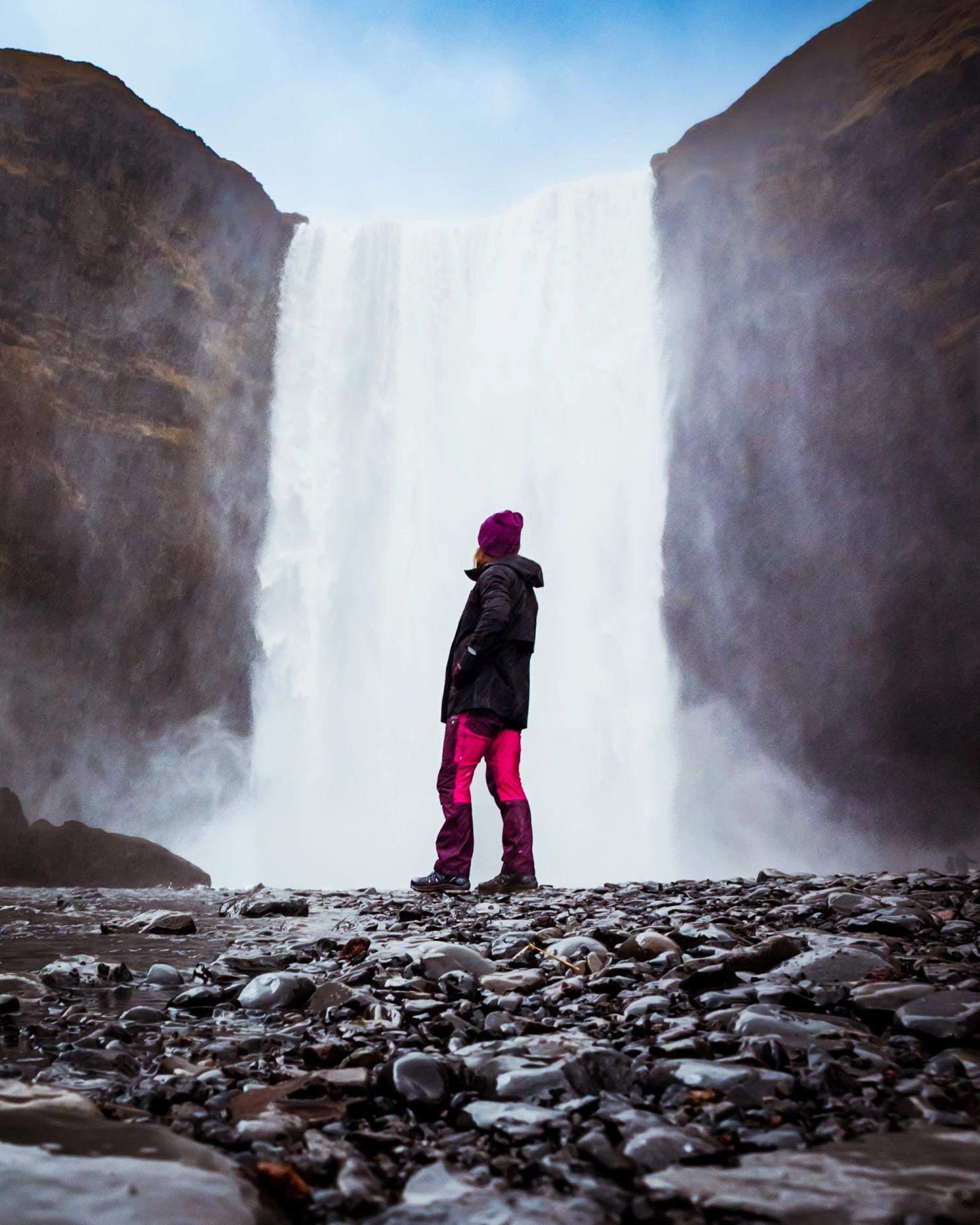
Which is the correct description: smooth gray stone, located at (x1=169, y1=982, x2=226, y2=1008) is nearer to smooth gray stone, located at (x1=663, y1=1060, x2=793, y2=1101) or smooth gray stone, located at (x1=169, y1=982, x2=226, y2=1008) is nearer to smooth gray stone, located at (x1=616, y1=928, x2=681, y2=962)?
smooth gray stone, located at (x1=616, y1=928, x2=681, y2=962)

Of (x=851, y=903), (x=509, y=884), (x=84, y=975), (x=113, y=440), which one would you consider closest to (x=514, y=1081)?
(x=84, y=975)

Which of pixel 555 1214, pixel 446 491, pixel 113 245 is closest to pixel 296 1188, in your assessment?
pixel 555 1214

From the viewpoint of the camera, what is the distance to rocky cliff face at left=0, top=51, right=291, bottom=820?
20.0 meters

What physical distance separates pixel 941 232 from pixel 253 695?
17.8m

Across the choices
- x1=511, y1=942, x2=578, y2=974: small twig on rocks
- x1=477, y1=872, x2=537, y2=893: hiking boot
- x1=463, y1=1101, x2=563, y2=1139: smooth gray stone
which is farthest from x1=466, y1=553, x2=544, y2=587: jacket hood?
x1=463, y1=1101, x2=563, y2=1139: smooth gray stone

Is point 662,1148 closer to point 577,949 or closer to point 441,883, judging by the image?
point 577,949

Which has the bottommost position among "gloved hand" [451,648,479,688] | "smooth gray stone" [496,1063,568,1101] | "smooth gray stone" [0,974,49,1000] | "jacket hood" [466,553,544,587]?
"smooth gray stone" [0,974,49,1000]

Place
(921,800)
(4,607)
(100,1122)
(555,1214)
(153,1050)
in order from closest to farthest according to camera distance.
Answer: (555,1214), (100,1122), (153,1050), (921,800), (4,607)

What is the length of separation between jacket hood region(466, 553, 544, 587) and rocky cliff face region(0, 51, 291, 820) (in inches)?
614

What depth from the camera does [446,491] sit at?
21.7m

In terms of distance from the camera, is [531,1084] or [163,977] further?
[163,977]

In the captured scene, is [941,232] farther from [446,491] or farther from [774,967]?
[774,967]

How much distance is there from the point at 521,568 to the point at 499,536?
0.29 metres

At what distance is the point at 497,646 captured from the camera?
20.1ft
